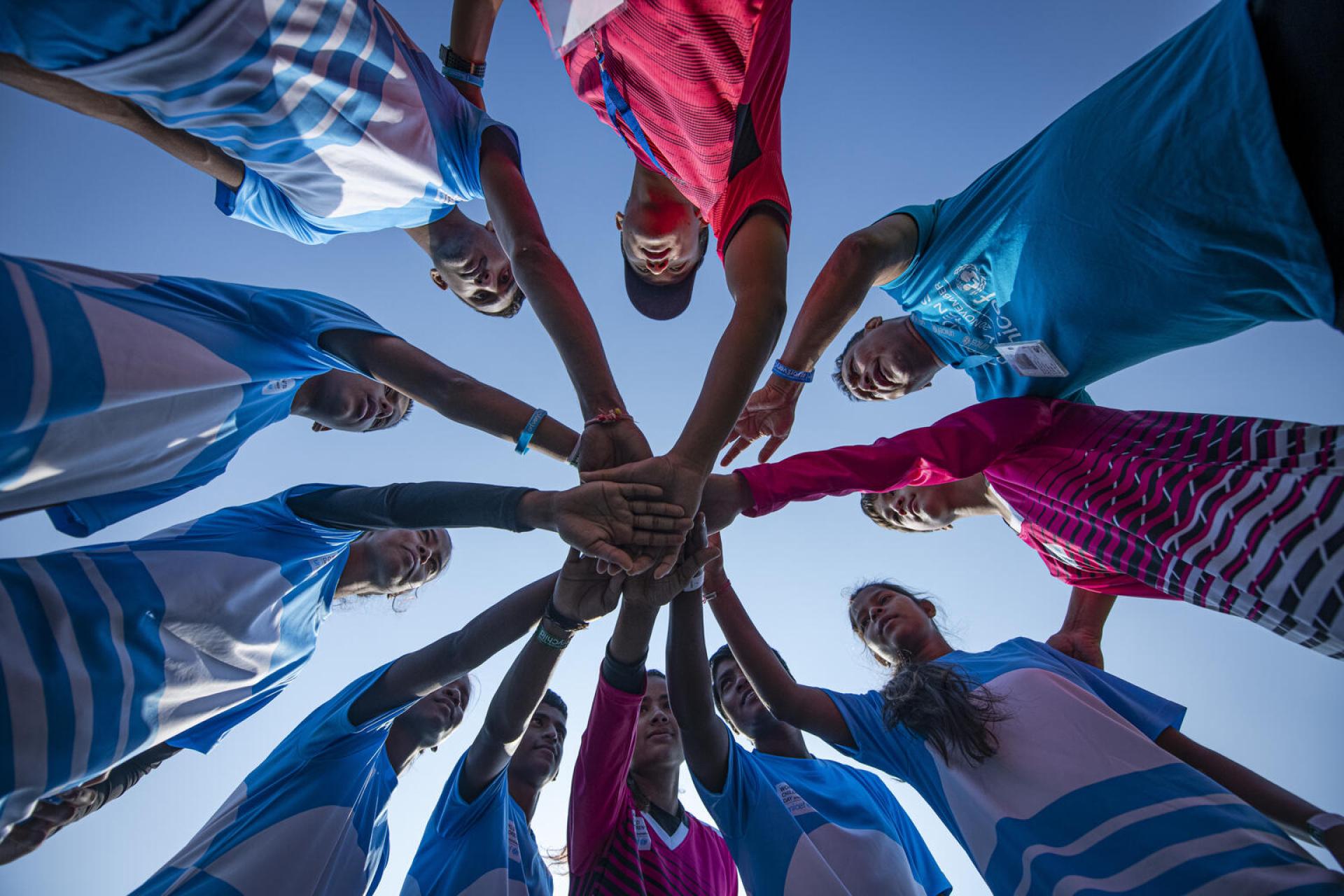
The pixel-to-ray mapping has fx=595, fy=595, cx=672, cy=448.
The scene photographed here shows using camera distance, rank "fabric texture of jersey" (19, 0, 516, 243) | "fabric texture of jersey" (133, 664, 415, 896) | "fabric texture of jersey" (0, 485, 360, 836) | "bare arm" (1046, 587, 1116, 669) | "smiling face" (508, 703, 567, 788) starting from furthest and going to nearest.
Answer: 1. "smiling face" (508, 703, 567, 788)
2. "bare arm" (1046, 587, 1116, 669)
3. "fabric texture of jersey" (133, 664, 415, 896)
4. "fabric texture of jersey" (19, 0, 516, 243)
5. "fabric texture of jersey" (0, 485, 360, 836)

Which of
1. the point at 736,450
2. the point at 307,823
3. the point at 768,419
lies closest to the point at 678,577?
the point at 736,450

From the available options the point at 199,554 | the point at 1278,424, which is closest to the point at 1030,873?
the point at 1278,424

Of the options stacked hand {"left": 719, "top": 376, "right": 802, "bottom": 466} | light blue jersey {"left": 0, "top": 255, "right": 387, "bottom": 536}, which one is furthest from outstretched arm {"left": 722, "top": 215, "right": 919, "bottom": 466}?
light blue jersey {"left": 0, "top": 255, "right": 387, "bottom": 536}

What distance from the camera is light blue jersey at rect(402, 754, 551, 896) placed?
2.45 meters

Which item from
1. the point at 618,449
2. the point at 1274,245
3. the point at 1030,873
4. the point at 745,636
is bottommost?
the point at 1030,873

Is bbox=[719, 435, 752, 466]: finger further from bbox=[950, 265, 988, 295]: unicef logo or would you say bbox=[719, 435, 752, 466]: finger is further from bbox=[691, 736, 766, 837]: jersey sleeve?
bbox=[691, 736, 766, 837]: jersey sleeve

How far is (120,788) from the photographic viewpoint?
8.97ft

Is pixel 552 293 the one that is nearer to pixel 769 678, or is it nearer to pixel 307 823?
pixel 769 678

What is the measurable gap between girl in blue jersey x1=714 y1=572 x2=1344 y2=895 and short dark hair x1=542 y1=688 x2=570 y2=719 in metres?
1.57

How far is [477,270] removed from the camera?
3.26m

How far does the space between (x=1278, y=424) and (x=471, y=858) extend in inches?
134

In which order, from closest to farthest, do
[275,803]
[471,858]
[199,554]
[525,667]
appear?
[199,554]
[275,803]
[471,858]
[525,667]

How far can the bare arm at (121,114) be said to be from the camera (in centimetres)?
173

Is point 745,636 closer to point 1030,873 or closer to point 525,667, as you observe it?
point 525,667
